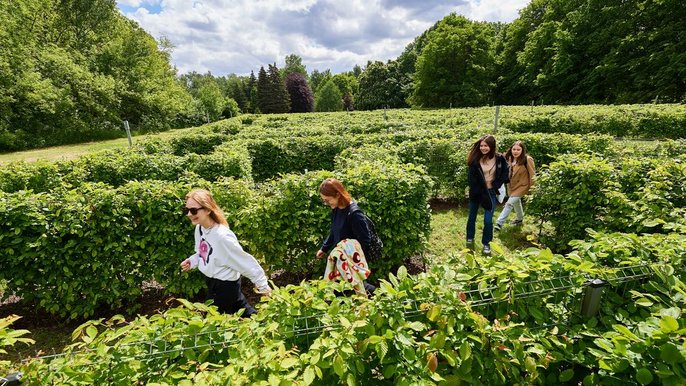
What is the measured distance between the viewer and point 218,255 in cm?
330

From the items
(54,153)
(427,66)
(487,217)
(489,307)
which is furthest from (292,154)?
(427,66)

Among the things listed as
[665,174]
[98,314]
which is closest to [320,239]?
[98,314]

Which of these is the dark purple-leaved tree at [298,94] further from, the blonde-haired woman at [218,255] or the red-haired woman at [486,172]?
the blonde-haired woman at [218,255]

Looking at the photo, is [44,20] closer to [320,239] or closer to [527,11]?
A: [320,239]

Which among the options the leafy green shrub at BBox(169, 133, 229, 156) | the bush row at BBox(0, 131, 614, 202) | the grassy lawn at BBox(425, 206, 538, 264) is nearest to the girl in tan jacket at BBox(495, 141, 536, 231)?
the grassy lawn at BBox(425, 206, 538, 264)

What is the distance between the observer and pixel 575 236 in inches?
211

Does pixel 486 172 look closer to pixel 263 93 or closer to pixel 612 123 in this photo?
pixel 612 123

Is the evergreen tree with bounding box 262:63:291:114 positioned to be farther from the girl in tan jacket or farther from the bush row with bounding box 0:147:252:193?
the girl in tan jacket

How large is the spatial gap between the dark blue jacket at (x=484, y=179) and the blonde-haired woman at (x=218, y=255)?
408 cm

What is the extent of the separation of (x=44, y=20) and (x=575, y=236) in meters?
41.6

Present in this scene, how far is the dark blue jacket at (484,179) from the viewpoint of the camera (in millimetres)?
5711

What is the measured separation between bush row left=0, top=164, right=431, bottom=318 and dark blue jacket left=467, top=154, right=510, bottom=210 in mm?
1135

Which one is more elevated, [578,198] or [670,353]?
[670,353]

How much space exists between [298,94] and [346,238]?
75.0 meters
